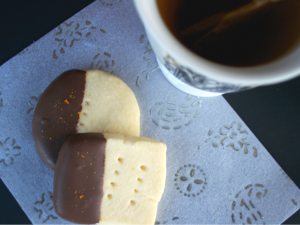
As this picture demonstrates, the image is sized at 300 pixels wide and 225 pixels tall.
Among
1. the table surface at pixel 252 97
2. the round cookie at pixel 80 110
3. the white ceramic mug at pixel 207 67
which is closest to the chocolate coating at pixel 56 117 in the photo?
the round cookie at pixel 80 110

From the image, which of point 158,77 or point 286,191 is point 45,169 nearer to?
point 158,77

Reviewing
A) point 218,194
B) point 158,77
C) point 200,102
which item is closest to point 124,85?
point 158,77

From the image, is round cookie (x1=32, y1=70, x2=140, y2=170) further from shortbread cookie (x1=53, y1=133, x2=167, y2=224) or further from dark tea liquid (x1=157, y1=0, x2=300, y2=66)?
dark tea liquid (x1=157, y1=0, x2=300, y2=66)

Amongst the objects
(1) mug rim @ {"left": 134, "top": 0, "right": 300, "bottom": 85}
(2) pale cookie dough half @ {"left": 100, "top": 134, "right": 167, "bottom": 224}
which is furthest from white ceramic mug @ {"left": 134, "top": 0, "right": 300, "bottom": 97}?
(2) pale cookie dough half @ {"left": 100, "top": 134, "right": 167, "bottom": 224}

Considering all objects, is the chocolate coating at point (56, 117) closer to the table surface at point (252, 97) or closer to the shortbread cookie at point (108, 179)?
the shortbread cookie at point (108, 179)

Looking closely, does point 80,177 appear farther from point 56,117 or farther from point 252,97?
point 252,97
